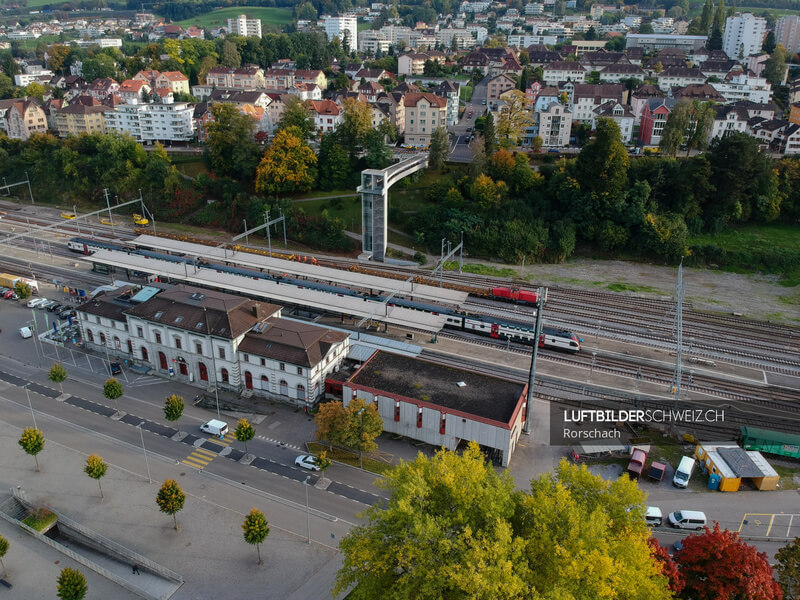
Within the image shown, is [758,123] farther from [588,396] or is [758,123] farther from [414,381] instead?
[414,381]

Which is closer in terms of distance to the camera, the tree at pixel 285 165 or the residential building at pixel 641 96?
the tree at pixel 285 165

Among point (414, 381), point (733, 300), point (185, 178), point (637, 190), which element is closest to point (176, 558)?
point (414, 381)

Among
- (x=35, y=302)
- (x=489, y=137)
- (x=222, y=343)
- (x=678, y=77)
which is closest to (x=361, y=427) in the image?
(x=222, y=343)

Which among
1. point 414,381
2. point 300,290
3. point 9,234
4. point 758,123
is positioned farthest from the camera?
point 758,123

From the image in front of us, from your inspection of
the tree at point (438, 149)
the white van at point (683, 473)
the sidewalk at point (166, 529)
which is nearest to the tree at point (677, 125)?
the tree at point (438, 149)

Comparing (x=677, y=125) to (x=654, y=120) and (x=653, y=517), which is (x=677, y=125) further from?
(x=653, y=517)

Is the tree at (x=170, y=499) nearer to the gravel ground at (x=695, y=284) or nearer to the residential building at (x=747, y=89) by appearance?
the gravel ground at (x=695, y=284)

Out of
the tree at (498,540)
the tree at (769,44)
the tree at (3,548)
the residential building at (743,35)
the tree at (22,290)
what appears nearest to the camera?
the tree at (498,540)

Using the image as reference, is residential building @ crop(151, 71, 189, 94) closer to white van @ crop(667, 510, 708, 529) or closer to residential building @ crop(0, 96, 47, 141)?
residential building @ crop(0, 96, 47, 141)
